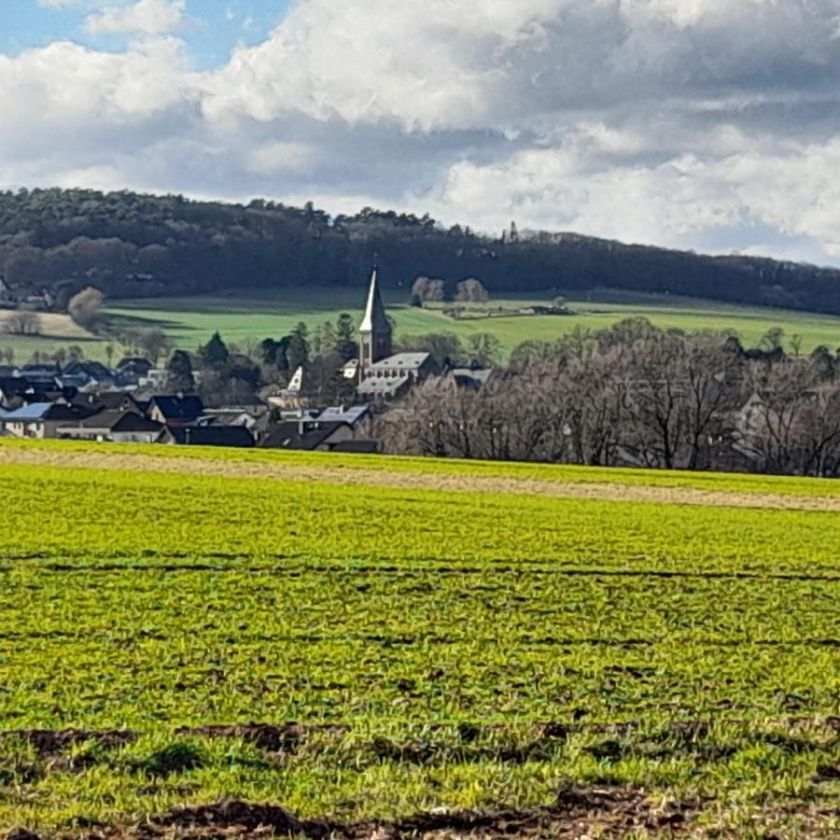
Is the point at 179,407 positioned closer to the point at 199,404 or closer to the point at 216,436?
the point at 199,404

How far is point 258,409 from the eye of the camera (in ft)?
518

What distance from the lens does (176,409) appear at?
144 metres

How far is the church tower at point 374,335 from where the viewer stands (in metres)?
175

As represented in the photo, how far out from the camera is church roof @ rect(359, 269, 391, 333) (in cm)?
17600

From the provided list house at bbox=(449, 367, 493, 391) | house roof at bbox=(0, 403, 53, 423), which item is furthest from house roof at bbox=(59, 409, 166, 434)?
house at bbox=(449, 367, 493, 391)

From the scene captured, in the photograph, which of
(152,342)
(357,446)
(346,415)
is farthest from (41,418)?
(152,342)

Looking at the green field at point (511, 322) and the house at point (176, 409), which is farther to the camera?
the green field at point (511, 322)

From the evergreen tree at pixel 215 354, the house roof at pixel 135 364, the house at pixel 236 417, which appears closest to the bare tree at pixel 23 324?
the house roof at pixel 135 364

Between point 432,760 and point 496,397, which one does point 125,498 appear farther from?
point 496,397

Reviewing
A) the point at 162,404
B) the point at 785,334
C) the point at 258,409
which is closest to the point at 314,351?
the point at 258,409

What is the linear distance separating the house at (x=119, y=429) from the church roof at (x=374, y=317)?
193ft

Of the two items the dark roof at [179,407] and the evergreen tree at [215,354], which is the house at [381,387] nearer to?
the dark roof at [179,407]

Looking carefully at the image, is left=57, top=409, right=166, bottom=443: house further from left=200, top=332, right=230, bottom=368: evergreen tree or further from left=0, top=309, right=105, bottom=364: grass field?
left=0, top=309, right=105, bottom=364: grass field

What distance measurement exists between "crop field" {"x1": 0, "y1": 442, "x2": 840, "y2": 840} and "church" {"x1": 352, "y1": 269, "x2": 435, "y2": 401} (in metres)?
118
